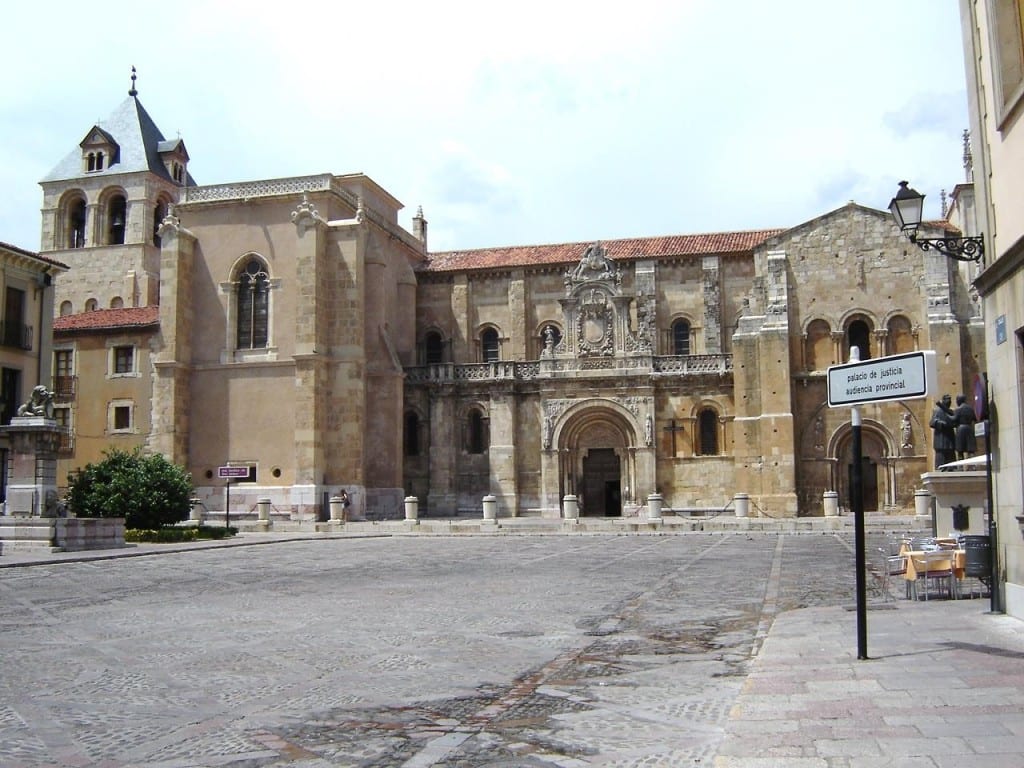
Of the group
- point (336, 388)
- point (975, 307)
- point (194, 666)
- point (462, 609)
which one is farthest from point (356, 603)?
point (975, 307)

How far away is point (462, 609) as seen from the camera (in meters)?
12.2

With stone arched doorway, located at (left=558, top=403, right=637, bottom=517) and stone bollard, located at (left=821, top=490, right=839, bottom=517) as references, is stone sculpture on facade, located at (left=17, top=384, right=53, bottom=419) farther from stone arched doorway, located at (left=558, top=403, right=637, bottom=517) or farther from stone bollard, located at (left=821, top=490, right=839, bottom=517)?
stone bollard, located at (left=821, top=490, right=839, bottom=517)

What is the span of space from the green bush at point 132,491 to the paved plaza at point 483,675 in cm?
1371

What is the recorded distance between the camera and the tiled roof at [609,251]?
42.7 metres

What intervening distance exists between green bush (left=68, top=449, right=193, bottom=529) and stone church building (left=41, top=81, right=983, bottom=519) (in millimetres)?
8247

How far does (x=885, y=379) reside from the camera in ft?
24.9

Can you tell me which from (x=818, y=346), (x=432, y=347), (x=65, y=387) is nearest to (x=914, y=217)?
(x=818, y=346)

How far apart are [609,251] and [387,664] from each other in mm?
36944

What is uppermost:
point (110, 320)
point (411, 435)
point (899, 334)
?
Result: point (110, 320)

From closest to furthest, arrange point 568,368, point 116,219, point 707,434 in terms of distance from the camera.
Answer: point 707,434
point 568,368
point 116,219

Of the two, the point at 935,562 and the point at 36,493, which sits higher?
the point at 36,493

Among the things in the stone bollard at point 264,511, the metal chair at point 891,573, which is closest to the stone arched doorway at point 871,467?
the metal chair at point 891,573

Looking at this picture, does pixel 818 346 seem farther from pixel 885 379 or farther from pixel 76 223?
pixel 76 223

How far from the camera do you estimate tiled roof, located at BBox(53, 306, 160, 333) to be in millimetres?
→ 41406
